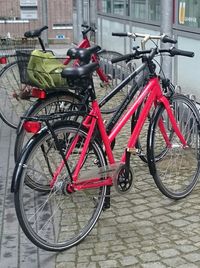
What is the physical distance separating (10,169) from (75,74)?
6.96ft

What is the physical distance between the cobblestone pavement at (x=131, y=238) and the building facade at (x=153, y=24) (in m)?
2.29

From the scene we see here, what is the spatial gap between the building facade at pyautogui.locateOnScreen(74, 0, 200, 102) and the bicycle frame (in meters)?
2.22

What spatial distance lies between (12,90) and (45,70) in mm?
1902

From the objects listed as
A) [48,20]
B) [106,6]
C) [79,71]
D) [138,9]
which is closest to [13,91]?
[138,9]

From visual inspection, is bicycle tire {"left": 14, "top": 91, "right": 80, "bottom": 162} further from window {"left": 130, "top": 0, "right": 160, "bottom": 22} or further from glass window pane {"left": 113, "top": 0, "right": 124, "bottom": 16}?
glass window pane {"left": 113, "top": 0, "right": 124, "bottom": 16}

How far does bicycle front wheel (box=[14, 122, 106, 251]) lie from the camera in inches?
138

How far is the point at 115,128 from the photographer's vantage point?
13.3ft

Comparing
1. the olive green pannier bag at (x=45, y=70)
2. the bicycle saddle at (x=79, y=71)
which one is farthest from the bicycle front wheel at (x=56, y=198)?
the olive green pannier bag at (x=45, y=70)

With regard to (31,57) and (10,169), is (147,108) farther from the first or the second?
(10,169)

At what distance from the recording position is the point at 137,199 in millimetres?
4562

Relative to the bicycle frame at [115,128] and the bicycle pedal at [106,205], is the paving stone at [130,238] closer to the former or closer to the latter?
the bicycle pedal at [106,205]

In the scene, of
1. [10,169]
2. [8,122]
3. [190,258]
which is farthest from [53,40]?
[190,258]

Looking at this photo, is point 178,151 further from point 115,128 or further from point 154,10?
point 154,10

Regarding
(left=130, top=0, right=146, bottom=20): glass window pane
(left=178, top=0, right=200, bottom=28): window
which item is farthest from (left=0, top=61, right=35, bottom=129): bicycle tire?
(left=130, top=0, right=146, bottom=20): glass window pane
